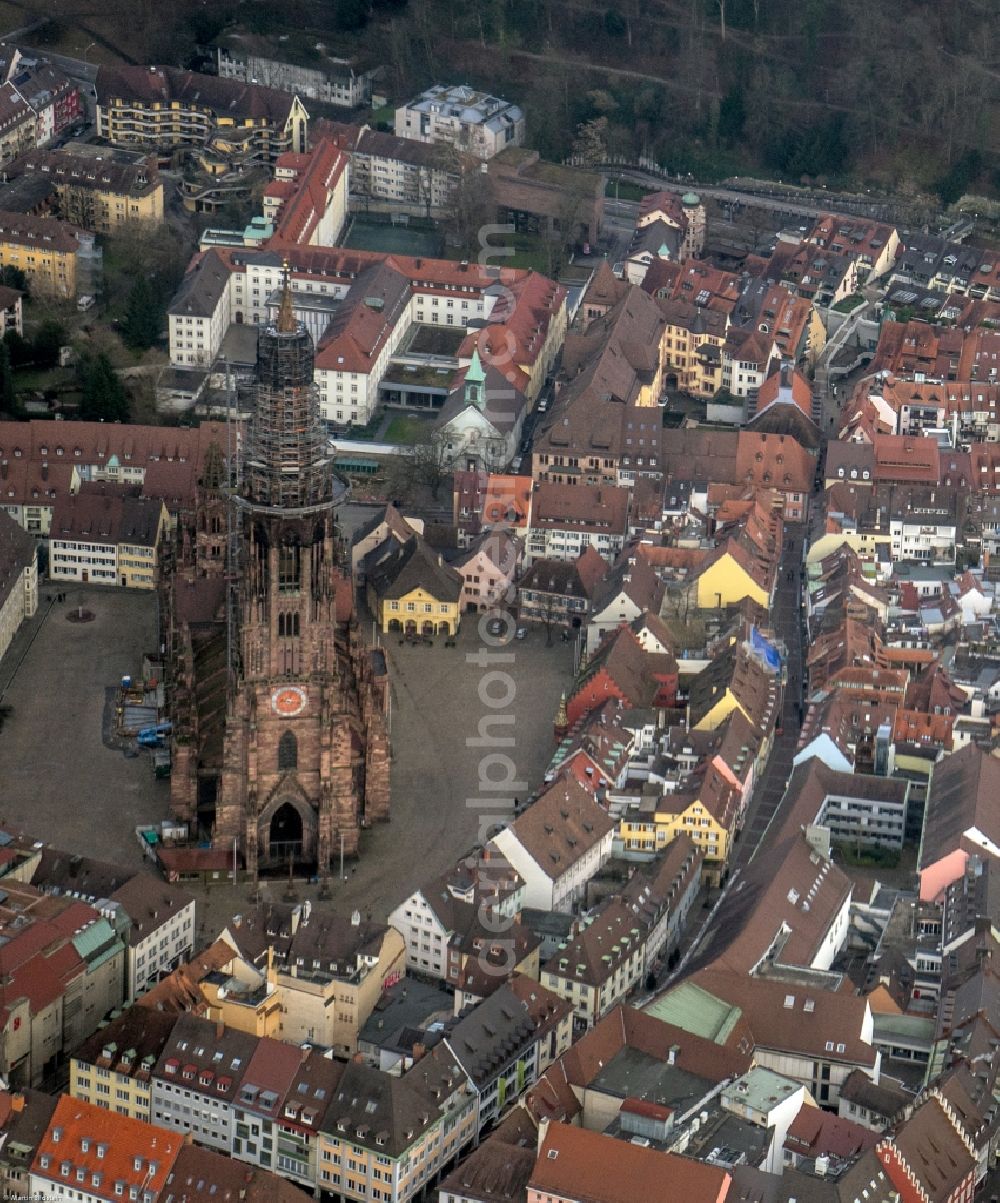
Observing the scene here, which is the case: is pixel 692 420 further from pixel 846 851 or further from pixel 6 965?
pixel 6 965

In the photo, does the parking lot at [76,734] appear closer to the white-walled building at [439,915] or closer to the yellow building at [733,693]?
the white-walled building at [439,915]

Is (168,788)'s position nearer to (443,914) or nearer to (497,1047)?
(443,914)

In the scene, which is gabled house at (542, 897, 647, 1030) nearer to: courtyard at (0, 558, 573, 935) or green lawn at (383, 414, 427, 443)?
courtyard at (0, 558, 573, 935)

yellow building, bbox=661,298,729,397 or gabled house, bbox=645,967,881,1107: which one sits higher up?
yellow building, bbox=661,298,729,397

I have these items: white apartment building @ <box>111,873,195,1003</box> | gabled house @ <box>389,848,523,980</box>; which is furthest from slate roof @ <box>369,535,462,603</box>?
white apartment building @ <box>111,873,195,1003</box>

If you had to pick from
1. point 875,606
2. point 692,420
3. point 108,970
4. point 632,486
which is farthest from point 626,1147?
point 692,420

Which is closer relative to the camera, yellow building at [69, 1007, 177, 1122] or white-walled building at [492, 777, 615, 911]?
yellow building at [69, 1007, 177, 1122]

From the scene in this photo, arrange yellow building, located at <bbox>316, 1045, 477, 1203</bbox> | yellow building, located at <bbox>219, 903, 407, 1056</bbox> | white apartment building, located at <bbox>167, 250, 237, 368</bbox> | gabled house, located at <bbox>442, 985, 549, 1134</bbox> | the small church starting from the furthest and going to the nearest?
white apartment building, located at <bbox>167, 250, 237, 368</bbox>
the small church
yellow building, located at <bbox>219, 903, 407, 1056</bbox>
gabled house, located at <bbox>442, 985, 549, 1134</bbox>
yellow building, located at <bbox>316, 1045, 477, 1203</bbox>
